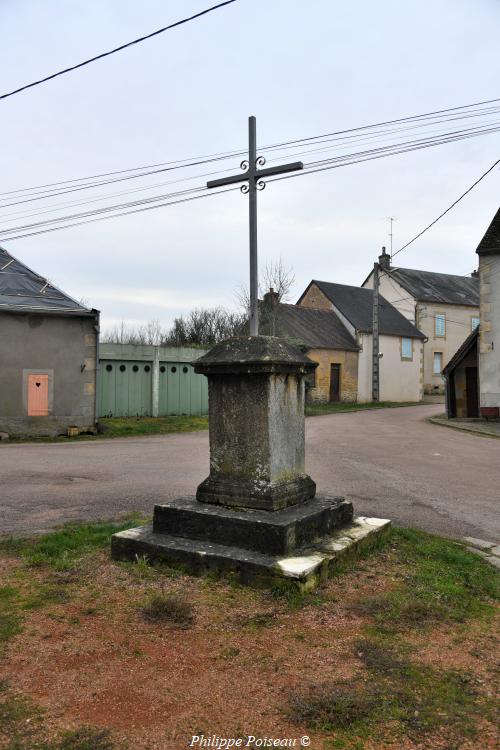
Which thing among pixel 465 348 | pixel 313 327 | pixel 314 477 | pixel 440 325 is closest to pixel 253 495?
pixel 314 477

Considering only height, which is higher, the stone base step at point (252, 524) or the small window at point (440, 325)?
the small window at point (440, 325)

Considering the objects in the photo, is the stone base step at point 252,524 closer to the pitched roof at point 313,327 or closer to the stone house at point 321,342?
the stone house at point 321,342

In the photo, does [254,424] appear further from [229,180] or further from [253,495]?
[229,180]

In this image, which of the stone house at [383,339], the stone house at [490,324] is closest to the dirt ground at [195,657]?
the stone house at [490,324]

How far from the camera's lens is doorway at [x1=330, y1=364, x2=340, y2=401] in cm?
2945

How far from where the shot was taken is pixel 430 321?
3809 cm

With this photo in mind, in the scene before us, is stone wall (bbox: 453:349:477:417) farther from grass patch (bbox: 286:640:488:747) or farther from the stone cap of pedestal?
grass patch (bbox: 286:640:488:747)

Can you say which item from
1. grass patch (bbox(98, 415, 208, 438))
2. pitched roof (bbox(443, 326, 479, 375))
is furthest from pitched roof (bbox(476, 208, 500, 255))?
grass patch (bbox(98, 415, 208, 438))

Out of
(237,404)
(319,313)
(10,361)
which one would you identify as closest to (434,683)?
(237,404)

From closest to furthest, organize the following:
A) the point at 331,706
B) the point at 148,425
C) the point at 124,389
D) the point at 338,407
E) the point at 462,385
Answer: the point at 331,706 → the point at 148,425 → the point at 124,389 → the point at 462,385 → the point at 338,407

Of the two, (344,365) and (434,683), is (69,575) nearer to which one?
(434,683)

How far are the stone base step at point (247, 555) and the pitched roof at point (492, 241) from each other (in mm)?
17131

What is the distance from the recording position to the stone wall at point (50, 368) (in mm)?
13742

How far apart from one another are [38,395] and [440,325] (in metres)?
30.7
